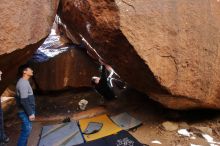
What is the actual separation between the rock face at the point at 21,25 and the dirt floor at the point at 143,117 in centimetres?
161

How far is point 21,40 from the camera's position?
3.84 metres

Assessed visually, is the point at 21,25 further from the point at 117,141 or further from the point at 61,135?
the point at 117,141

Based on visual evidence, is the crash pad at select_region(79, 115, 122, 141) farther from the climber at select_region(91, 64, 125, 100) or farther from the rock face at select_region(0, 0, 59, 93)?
the rock face at select_region(0, 0, 59, 93)

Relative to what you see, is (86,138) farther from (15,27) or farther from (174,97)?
(15,27)

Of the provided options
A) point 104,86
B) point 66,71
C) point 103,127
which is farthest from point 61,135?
point 66,71

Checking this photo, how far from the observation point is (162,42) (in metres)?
4.23

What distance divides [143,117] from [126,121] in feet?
1.25

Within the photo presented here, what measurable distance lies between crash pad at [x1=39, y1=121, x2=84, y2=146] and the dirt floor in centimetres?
14

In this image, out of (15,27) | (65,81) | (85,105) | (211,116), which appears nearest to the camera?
(15,27)

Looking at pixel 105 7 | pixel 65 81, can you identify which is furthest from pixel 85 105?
pixel 105 7

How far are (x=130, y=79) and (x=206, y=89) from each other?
1.17m

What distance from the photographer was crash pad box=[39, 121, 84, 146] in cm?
465

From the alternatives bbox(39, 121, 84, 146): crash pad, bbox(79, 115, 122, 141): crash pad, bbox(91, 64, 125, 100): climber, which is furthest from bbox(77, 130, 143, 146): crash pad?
bbox(91, 64, 125, 100): climber

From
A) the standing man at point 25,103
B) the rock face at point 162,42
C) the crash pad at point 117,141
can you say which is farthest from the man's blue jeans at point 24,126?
the rock face at point 162,42
